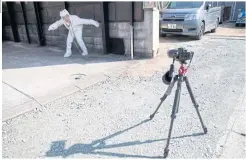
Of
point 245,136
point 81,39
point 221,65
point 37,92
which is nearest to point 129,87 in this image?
point 37,92

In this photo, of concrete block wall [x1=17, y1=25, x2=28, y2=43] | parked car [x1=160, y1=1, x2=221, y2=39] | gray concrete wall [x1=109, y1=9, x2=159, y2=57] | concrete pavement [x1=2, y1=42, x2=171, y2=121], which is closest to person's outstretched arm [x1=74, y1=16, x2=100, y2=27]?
gray concrete wall [x1=109, y1=9, x2=159, y2=57]

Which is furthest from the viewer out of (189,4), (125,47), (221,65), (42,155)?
(189,4)

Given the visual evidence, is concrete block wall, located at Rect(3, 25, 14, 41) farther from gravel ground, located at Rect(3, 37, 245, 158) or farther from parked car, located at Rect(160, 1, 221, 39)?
gravel ground, located at Rect(3, 37, 245, 158)

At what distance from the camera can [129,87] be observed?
4.39 metres

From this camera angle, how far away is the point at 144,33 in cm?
622

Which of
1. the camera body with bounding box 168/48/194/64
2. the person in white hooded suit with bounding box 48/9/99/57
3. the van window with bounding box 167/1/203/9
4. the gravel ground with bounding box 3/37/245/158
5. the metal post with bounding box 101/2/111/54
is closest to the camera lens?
the camera body with bounding box 168/48/194/64

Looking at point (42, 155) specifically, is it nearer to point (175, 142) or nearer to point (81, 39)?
point (175, 142)

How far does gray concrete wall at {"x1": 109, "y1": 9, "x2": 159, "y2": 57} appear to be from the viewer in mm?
6051

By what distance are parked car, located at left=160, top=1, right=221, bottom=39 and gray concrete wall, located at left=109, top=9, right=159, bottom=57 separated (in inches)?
102

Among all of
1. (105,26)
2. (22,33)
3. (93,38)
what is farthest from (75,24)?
(22,33)

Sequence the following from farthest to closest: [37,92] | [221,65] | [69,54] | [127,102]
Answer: [69,54]
[221,65]
[37,92]
[127,102]

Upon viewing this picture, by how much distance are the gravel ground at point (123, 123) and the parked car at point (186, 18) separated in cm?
415

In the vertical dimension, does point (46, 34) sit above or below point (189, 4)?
below

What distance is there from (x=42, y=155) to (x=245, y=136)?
7.99ft
